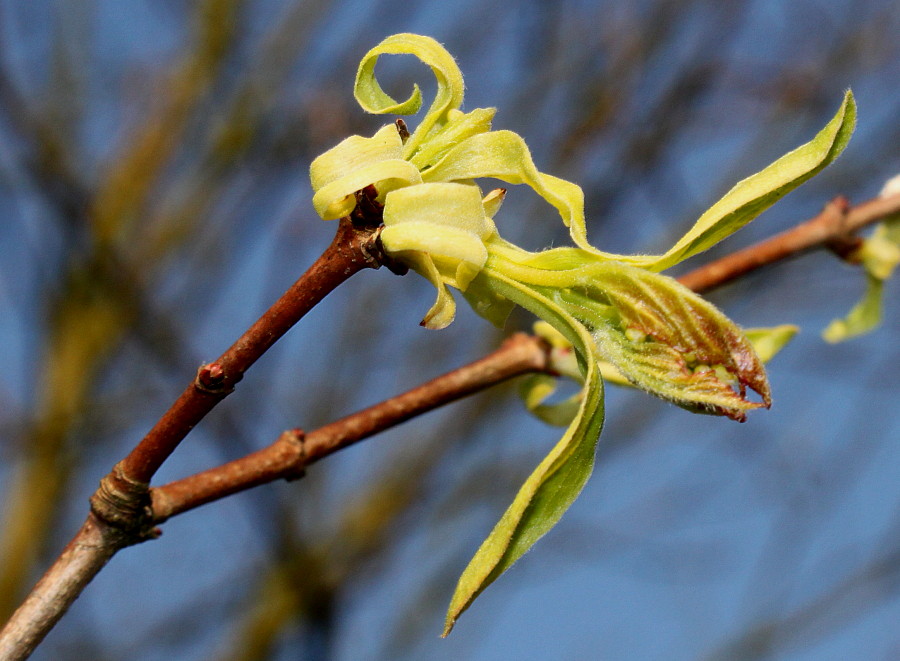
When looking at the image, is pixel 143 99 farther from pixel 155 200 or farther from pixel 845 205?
pixel 845 205

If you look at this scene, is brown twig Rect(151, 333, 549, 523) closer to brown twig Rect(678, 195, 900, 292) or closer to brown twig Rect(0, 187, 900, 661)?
brown twig Rect(0, 187, 900, 661)

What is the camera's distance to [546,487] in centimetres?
69

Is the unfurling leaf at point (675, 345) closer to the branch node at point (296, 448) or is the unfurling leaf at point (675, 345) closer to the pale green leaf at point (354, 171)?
the pale green leaf at point (354, 171)

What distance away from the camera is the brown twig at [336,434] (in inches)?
35.5

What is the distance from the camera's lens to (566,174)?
3.55 metres

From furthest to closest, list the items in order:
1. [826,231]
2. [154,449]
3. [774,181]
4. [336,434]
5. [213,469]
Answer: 1. [826,231]
2. [336,434]
3. [213,469]
4. [154,449]
5. [774,181]

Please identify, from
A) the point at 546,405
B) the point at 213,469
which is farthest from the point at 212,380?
the point at 546,405

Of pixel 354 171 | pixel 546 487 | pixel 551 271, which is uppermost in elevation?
pixel 354 171

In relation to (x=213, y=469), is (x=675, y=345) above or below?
below

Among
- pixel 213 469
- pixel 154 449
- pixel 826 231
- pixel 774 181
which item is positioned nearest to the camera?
pixel 774 181

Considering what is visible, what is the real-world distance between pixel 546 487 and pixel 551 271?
0.62ft

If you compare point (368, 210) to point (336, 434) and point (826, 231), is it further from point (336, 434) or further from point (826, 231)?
point (826, 231)

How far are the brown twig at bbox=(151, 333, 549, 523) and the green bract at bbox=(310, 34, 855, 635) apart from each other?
310mm

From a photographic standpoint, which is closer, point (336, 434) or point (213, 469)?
point (213, 469)
